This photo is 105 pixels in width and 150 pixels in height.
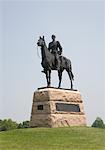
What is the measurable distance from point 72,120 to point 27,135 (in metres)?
5.21

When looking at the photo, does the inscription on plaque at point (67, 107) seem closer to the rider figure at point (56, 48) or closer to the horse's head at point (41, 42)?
the rider figure at point (56, 48)

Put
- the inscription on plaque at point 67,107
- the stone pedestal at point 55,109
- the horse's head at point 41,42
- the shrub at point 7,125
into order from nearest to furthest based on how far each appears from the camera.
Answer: the stone pedestal at point 55,109 < the inscription on plaque at point 67,107 < the horse's head at point 41,42 < the shrub at point 7,125

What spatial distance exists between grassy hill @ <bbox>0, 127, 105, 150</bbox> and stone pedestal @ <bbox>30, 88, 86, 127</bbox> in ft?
6.37

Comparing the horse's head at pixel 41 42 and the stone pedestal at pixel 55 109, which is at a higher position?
the horse's head at pixel 41 42

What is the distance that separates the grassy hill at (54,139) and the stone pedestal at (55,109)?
1.94 m

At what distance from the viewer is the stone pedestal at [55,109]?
24.1 metres

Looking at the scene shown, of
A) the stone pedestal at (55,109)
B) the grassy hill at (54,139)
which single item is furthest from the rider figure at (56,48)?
the grassy hill at (54,139)

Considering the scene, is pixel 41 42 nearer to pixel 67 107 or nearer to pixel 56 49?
pixel 56 49

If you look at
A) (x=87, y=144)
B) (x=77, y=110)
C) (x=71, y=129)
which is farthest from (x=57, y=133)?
(x=77, y=110)

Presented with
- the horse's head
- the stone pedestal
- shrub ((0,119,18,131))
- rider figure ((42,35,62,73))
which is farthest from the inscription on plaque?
shrub ((0,119,18,131))

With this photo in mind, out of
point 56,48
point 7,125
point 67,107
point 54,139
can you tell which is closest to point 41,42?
point 56,48

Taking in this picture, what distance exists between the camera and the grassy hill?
1751 cm

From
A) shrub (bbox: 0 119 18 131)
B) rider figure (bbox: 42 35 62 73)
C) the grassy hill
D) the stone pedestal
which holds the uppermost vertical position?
rider figure (bbox: 42 35 62 73)

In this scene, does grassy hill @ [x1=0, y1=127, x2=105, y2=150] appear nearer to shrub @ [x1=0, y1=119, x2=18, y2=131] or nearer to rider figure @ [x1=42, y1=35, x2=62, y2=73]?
rider figure @ [x1=42, y1=35, x2=62, y2=73]
